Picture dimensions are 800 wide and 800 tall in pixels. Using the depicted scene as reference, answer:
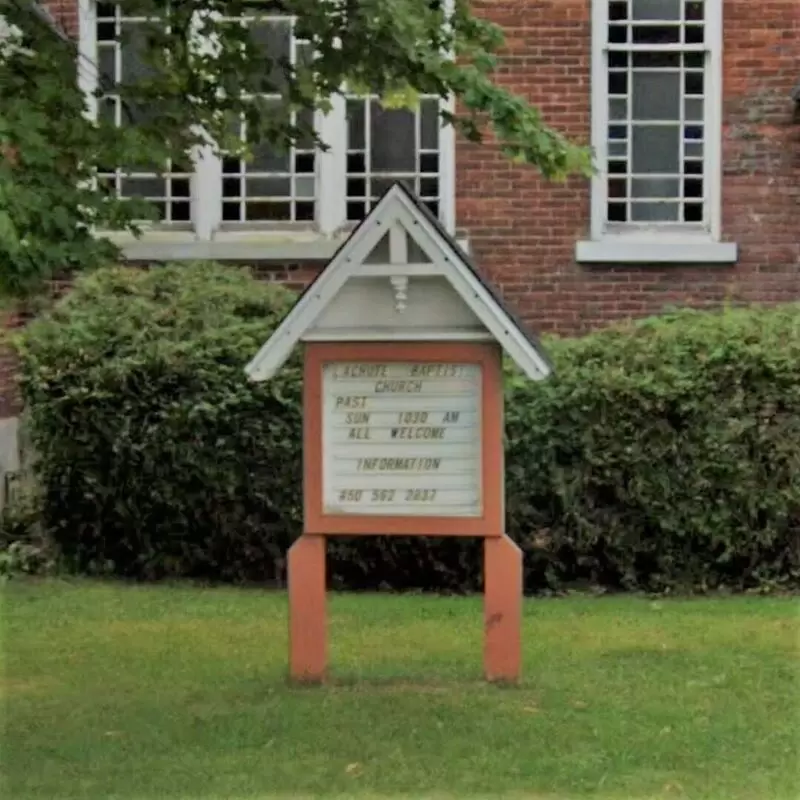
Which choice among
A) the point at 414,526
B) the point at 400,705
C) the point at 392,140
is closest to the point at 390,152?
the point at 392,140

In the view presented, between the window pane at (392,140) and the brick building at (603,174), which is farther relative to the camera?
the window pane at (392,140)

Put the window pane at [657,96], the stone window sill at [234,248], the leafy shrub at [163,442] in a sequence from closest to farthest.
Result: the leafy shrub at [163,442]
the stone window sill at [234,248]
the window pane at [657,96]

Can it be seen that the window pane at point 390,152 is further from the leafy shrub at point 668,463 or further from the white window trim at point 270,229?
the leafy shrub at point 668,463

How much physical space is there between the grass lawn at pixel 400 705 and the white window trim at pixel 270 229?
14.3 feet

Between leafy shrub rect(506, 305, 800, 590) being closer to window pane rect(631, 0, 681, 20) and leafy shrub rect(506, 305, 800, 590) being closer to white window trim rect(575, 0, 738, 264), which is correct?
white window trim rect(575, 0, 738, 264)

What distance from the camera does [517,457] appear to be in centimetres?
1064

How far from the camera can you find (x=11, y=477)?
39.7ft

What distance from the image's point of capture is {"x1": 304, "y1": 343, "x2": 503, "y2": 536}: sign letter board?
23.3 feet

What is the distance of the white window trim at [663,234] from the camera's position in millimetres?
13594

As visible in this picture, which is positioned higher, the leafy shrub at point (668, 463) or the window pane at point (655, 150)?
the window pane at point (655, 150)

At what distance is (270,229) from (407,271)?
698 cm

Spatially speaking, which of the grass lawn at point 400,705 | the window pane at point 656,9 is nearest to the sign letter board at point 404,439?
the grass lawn at point 400,705

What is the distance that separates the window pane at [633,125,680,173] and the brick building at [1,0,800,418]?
2cm

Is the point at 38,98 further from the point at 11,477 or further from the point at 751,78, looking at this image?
the point at 751,78
